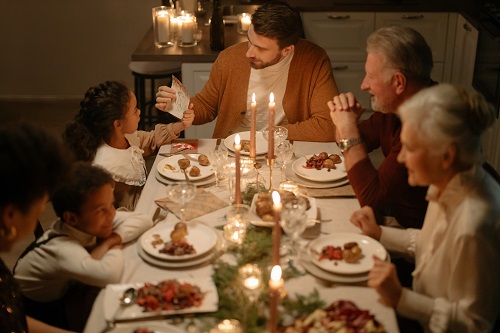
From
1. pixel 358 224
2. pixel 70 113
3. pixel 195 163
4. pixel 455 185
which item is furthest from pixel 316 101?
pixel 70 113

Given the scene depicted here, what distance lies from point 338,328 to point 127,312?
1.79ft

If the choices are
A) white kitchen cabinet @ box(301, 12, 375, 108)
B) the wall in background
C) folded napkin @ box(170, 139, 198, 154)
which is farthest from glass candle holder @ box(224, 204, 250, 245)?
the wall in background

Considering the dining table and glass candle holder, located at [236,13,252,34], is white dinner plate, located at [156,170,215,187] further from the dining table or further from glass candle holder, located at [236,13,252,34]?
glass candle holder, located at [236,13,252,34]

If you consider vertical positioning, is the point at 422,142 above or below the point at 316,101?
above

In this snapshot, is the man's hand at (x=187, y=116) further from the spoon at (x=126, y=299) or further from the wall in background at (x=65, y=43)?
the wall in background at (x=65, y=43)

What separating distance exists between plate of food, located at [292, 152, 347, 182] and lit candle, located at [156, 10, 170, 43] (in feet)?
6.21

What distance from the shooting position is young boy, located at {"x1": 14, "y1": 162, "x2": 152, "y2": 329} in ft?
6.47

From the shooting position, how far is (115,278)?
1.95 metres

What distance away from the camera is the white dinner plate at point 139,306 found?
1771 millimetres

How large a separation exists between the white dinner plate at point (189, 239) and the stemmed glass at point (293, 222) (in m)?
0.23

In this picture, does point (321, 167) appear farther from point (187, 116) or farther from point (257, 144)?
point (187, 116)

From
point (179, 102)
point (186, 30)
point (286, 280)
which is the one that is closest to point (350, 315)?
point (286, 280)

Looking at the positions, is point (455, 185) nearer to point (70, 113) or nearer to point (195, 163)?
point (195, 163)

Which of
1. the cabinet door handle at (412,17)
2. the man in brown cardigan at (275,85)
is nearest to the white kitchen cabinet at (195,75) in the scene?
the man in brown cardigan at (275,85)
